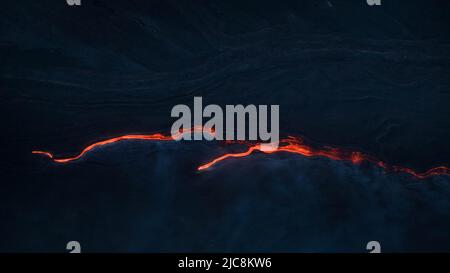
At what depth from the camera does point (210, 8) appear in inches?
92.4

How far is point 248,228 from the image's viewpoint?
2.25 metres

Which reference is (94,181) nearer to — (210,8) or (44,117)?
(44,117)

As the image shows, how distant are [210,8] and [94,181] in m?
1.13

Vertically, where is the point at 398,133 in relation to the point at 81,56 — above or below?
below

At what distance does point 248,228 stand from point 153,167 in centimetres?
60
